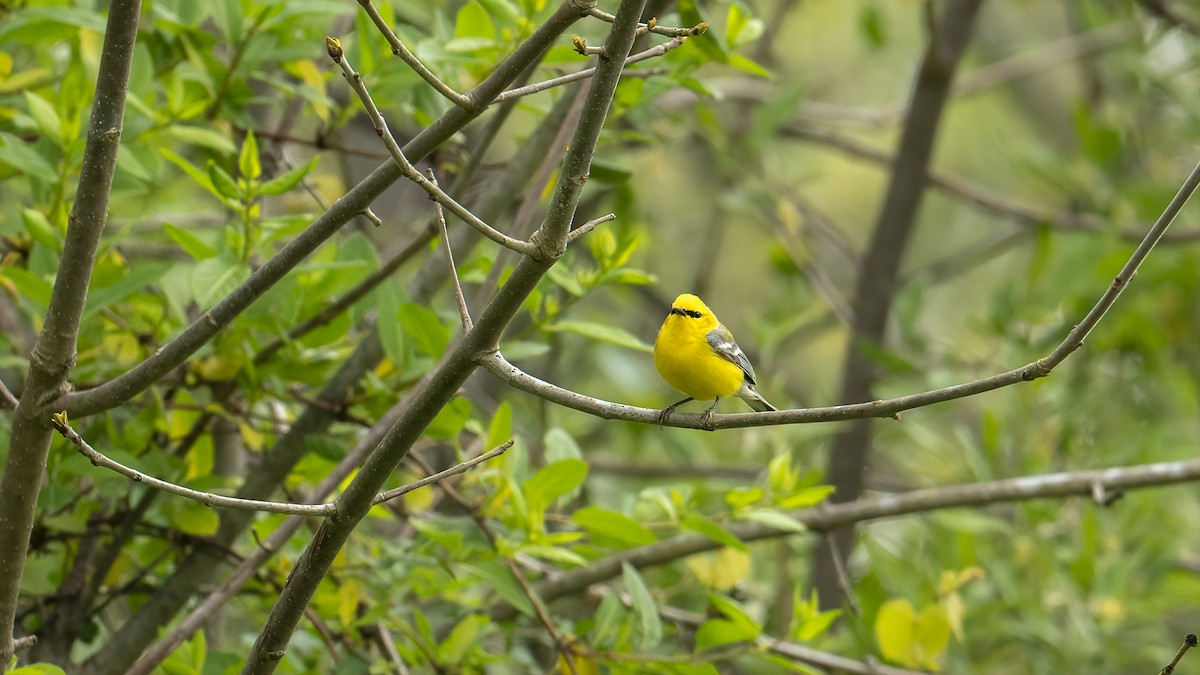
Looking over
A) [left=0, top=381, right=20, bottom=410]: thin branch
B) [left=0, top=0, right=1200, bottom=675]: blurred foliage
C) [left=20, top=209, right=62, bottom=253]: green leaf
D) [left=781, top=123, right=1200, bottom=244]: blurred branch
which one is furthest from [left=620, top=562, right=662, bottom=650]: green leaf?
[left=781, top=123, right=1200, bottom=244]: blurred branch

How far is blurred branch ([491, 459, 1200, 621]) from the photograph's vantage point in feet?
9.64

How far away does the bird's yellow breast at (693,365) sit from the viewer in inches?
99.0

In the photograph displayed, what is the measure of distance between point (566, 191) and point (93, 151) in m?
0.77

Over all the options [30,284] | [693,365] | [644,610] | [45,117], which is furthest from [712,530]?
[45,117]

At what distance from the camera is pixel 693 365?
8.25 ft

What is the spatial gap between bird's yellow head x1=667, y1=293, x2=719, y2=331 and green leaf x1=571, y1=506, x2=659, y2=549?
53 centimetres

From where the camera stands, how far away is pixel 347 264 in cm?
221

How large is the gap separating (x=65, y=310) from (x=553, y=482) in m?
1.03

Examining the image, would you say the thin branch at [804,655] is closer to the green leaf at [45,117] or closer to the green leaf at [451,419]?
the green leaf at [451,419]

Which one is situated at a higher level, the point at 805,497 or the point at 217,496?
the point at 805,497

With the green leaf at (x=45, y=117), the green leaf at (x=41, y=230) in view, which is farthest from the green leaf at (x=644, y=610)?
the green leaf at (x=45, y=117)

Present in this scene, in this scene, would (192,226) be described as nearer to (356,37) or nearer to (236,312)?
(356,37)

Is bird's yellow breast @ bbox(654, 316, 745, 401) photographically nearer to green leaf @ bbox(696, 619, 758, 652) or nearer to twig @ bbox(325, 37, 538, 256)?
green leaf @ bbox(696, 619, 758, 652)

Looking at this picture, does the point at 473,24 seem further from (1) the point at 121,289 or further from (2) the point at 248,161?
(1) the point at 121,289
